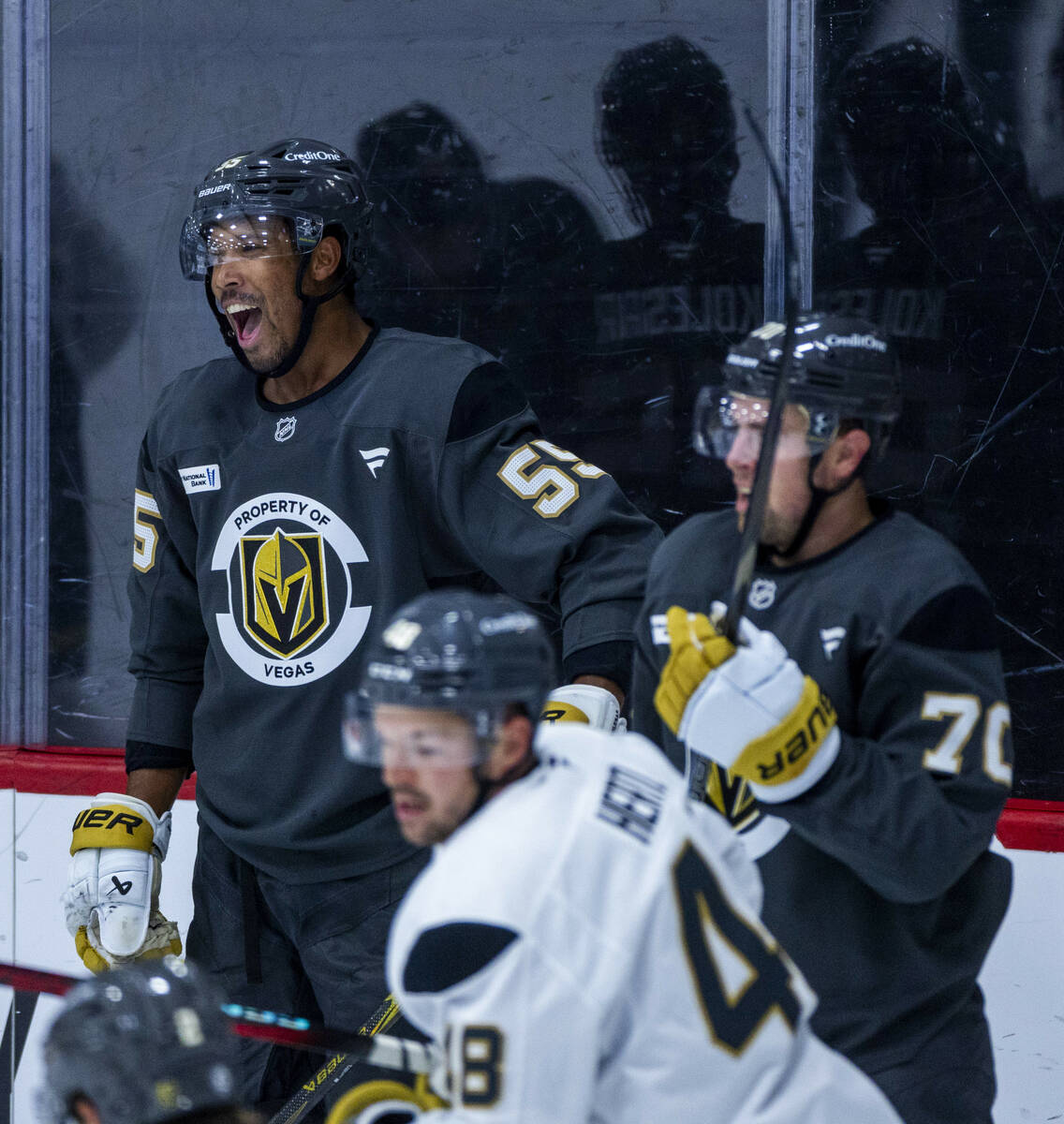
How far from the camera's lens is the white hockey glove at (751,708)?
144 cm

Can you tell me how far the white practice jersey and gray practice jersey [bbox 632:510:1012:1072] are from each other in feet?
0.98

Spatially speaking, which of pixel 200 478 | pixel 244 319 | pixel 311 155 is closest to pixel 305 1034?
pixel 200 478

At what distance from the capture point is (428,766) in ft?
3.91

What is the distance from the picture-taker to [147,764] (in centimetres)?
238

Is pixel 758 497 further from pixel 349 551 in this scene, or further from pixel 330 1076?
pixel 330 1076

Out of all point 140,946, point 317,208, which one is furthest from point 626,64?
point 140,946

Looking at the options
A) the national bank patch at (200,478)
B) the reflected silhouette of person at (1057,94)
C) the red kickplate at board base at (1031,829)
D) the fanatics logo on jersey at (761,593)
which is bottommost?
the red kickplate at board base at (1031,829)

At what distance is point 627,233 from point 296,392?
80 centimetres

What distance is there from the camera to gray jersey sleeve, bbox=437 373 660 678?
2.11 metres

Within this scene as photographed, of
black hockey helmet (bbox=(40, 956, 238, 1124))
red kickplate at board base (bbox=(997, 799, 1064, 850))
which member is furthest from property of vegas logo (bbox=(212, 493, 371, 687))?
red kickplate at board base (bbox=(997, 799, 1064, 850))

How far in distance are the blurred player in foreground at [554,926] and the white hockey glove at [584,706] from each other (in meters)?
0.65

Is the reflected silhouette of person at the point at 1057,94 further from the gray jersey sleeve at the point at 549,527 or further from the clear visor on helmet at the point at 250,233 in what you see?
the clear visor on helmet at the point at 250,233

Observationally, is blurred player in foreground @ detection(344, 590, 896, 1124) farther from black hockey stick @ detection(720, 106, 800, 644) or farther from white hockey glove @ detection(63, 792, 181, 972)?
white hockey glove @ detection(63, 792, 181, 972)

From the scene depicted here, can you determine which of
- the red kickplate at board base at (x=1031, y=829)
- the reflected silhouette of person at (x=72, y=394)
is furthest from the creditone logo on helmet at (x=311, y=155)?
Answer: the red kickplate at board base at (x=1031, y=829)
